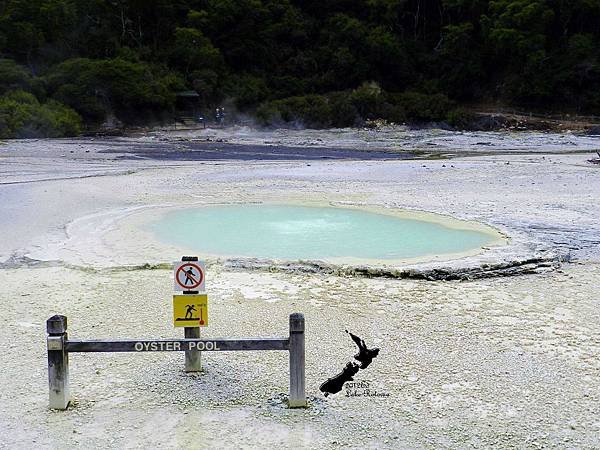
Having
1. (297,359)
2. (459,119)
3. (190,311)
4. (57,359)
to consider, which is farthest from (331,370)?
(459,119)

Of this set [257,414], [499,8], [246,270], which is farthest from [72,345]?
[499,8]

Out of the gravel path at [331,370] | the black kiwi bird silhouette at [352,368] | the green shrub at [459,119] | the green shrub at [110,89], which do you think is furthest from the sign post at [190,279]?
the green shrub at [459,119]

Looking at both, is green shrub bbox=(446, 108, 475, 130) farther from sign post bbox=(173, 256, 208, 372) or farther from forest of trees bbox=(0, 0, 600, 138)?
sign post bbox=(173, 256, 208, 372)

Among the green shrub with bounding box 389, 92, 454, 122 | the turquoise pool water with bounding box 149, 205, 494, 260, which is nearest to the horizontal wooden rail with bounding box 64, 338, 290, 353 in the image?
the turquoise pool water with bounding box 149, 205, 494, 260

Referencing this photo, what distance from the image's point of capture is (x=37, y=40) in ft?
145

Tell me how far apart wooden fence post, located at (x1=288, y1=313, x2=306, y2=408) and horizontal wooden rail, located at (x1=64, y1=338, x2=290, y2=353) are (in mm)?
65

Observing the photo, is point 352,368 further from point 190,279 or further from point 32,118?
point 32,118

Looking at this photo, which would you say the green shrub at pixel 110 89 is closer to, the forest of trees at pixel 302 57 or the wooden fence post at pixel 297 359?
the forest of trees at pixel 302 57

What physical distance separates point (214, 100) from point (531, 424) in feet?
150

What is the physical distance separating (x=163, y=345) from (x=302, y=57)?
163 feet

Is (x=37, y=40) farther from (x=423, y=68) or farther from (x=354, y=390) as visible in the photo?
(x=354, y=390)

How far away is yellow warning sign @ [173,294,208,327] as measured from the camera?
460 centimetres

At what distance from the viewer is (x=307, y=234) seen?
10703mm

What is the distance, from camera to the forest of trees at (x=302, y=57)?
143 ft
